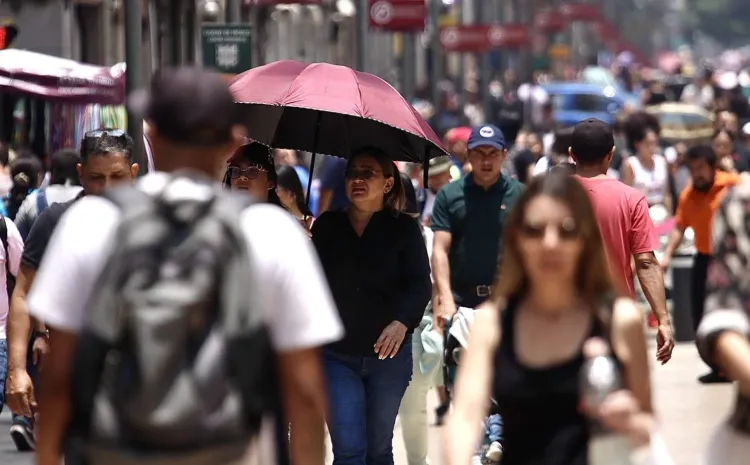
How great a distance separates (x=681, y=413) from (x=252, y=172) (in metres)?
5.60

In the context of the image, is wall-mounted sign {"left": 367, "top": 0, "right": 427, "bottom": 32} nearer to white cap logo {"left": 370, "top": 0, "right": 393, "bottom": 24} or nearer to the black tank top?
white cap logo {"left": 370, "top": 0, "right": 393, "bottom": 24}

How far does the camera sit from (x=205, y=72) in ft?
13.9

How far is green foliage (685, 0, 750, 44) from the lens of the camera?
184 meters

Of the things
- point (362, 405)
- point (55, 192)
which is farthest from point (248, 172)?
point (55, 192)

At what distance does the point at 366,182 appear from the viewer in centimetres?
814

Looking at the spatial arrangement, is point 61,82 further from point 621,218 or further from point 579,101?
point 579,101

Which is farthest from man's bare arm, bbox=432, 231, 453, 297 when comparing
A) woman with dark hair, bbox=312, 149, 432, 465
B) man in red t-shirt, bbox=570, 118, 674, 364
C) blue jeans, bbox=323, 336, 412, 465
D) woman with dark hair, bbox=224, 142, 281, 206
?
woman with dark hair, bbox=224, 142, 281, 206

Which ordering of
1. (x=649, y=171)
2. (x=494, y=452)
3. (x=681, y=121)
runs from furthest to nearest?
(x=681, y=121), (x=649, y=171), (x=494, y=452)

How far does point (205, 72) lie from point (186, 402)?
29.3 inches

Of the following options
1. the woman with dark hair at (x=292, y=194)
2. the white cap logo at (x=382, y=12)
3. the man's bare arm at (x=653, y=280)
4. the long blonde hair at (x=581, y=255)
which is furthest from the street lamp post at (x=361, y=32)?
the long blonde hair at (x=581, y=255)

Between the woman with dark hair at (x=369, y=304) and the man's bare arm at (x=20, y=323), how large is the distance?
51.3 inches

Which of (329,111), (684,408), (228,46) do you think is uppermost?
(228,46)

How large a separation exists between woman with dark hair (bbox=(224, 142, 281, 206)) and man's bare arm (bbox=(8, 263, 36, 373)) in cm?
108

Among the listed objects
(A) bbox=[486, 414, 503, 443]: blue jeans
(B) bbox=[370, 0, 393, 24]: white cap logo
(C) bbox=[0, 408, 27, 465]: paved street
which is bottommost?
(C) bbox=[0, 408, 27, 465]: paved street
